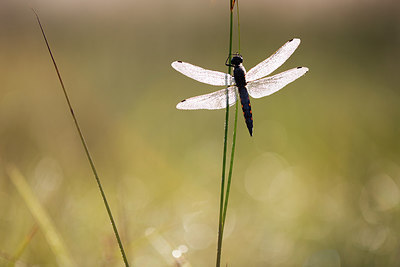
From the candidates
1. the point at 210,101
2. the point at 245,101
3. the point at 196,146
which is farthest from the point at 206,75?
the point at 196,146

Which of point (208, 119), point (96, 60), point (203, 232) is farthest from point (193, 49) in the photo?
point (203, 232)

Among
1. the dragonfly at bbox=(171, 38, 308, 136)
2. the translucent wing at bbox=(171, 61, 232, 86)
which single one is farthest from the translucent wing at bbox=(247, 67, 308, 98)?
the translucent wing at bbox=(171, 61, 232, 86)

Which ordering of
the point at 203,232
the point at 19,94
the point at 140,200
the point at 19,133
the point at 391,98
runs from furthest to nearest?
the point at 19,94
the point at 391,98
the point at 19,133
the point at 140,200
the point at 203,232

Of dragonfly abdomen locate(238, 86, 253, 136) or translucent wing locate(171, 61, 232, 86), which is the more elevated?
translucent wing locate(171, 61, 232, 86)

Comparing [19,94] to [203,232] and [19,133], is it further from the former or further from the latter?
[203,232]

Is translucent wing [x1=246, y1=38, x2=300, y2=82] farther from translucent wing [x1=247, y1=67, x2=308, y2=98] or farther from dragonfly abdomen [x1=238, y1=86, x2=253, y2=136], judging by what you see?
dragonfly abdomen [x1=238, y1=86, x2=253, y2=136]

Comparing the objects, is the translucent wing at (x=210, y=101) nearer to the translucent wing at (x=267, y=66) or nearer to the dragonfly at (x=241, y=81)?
the dragonfly at (x=241, y=81)

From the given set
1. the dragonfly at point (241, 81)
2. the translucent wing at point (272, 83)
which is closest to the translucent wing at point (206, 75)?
the dragonfly at point (241, 81)
